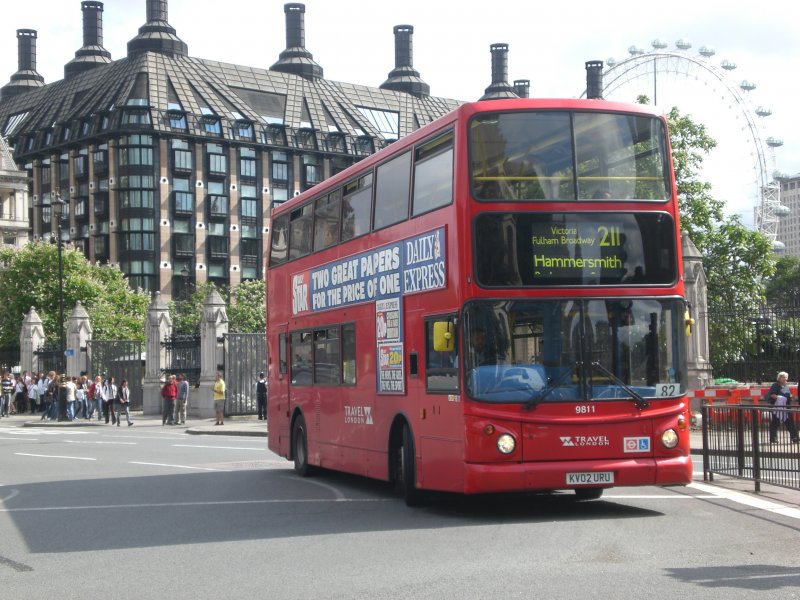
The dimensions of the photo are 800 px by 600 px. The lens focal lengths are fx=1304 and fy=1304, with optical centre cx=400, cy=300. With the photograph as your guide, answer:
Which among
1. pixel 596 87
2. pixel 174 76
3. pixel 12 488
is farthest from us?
pixel 596 87

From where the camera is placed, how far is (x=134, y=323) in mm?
86688

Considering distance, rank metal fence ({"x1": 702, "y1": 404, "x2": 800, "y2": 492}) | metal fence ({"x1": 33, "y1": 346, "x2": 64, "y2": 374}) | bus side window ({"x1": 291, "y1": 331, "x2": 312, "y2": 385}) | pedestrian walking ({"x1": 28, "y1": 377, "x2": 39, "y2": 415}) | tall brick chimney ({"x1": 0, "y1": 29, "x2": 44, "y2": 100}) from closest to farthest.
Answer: metal fence ({"x1": 702, "y1": 404, "x2": 800, "y2": 492}) → bus side window ({"x1": 291, "y1": 331, "x2": 312, "y2": 385}) → pedestrian walking ({"x1": 28, "y1": 377, "x2": 39, "y2": 415}) → metal fence ({"x1": 33, "y1": 346, "x2": 64, "y2": 374}) → tall brick chimney ({"x1": 0, "y1": 29, "x2": 44, "y2": 100})

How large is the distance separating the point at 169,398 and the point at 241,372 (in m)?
3.19

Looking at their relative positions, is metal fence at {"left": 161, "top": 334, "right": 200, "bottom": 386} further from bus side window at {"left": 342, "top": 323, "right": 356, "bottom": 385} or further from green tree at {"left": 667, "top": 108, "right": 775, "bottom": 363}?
bus side window at {"left": 342, "top": 323, "right": 356, "bottom": 385}

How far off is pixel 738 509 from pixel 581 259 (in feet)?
10.9

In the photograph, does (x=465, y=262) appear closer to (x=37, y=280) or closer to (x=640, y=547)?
(x=640, y=547)

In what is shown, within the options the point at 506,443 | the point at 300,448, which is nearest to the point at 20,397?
the point at 300,448

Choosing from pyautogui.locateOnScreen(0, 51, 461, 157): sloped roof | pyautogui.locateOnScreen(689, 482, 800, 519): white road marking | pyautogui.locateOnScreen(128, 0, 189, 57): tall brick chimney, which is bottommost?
pyautogui.locateOnScreen(689, 482, 800, 519): white road marking

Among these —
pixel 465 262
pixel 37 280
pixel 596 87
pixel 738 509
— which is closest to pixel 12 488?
pixel 465 262

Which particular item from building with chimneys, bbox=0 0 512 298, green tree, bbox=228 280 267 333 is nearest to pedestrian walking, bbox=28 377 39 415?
green tree, bbox=228 280 267 333

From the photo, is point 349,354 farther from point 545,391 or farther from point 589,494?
point 545,391

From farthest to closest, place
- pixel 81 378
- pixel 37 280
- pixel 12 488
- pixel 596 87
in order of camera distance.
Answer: pixel 596 87 < pixel 37 280 < pixel 81 378 < pixel 12 488

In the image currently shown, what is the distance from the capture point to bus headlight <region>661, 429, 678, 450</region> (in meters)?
13.4

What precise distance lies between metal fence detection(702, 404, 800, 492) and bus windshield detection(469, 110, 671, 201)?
3.63 metres
